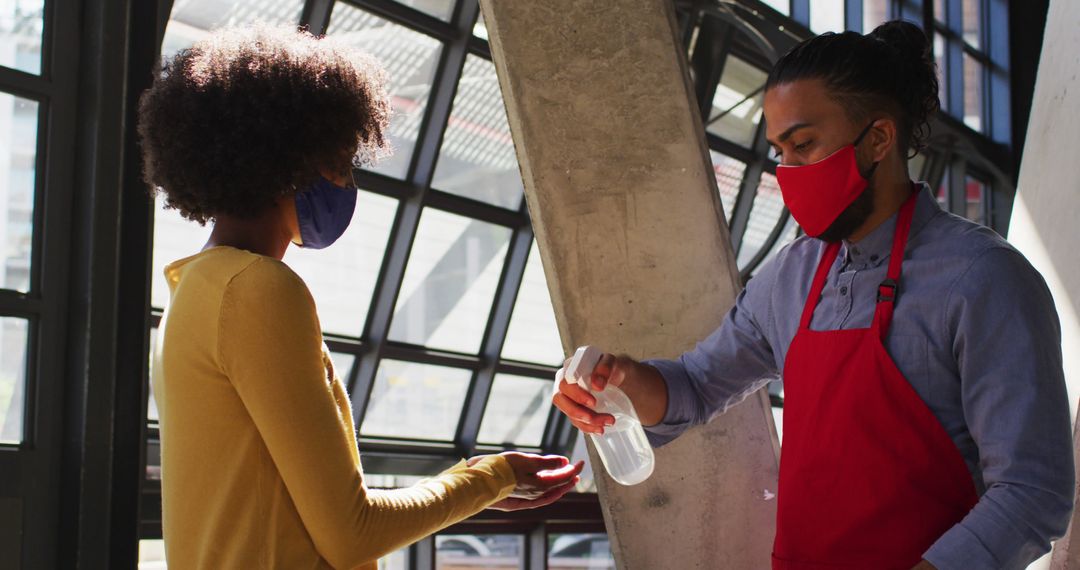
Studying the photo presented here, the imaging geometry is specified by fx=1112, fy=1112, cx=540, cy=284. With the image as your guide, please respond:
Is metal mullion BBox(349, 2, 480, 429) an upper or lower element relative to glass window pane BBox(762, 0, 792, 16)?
lower

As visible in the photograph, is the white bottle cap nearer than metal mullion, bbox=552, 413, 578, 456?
Yes

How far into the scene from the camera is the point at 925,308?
169 centimetres

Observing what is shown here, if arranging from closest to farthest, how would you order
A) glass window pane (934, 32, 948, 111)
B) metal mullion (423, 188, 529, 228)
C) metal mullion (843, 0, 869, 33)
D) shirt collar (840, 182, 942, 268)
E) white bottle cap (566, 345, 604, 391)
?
shirt collar (840, 182, 942, 268), white bottle cap (566, 345, 604, 391), metal mullion (423, 188, 529, 228), metal mullion (843, 0, 869, 33), glass window pane (934, 32, 948, 111)

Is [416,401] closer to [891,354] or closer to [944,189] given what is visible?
[891,354]

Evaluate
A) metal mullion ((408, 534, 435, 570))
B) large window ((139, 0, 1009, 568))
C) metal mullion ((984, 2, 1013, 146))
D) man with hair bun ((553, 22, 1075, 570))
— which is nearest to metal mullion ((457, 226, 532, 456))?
large window ((139, 0, 1009, 568))

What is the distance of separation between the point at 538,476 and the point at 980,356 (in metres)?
0.68

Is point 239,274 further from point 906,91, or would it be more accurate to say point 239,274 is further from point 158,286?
point 158,286

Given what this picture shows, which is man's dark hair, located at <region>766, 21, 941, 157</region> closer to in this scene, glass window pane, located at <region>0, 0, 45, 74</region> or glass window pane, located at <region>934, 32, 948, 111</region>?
glass window pane, located at <region>0, 0, 45, 74</region>

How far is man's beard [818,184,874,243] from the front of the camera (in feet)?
6.02

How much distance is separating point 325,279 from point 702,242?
5.05 meters

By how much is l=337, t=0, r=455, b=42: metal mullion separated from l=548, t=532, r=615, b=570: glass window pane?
3.41 metres

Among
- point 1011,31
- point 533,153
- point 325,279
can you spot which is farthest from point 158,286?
point 1011,31

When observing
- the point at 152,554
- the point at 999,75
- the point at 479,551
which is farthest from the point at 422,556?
the point at 999,75

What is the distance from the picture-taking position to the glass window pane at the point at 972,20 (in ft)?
44.0
